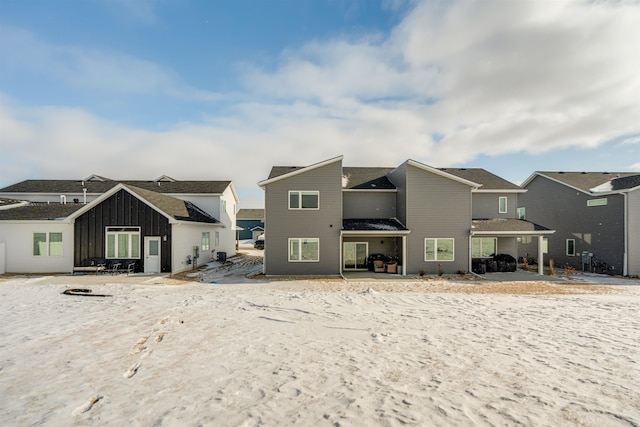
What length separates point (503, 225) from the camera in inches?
766

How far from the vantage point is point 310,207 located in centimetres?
1773

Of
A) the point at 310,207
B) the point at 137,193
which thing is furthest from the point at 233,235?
the point at 310,207

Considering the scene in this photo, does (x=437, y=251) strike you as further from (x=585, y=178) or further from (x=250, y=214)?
(x=250, y=214)

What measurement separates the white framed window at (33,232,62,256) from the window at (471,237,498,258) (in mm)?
25739

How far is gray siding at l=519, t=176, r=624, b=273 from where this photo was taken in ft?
61.9

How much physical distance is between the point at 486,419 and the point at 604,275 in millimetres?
21450

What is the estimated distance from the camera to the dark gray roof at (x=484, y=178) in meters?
21.4

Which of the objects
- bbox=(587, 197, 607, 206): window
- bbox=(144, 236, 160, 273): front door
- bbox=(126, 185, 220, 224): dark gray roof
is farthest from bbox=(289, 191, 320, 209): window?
bbox=(587, 197, 607, 206): window

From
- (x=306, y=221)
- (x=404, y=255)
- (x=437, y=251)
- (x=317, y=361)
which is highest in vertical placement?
(x=306, y=221)

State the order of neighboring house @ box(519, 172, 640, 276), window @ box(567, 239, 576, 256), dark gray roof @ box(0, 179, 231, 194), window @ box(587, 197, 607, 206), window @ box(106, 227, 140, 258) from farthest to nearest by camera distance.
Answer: dark gray roof @ box(0, 179, 231, 194) < window @ box(567, 239, 576, 256) < window @ box(587, 197, 607, 206) < neighboring house @ box(519, 172, 640, 276) < window @ box(106, 227, 140, 258)

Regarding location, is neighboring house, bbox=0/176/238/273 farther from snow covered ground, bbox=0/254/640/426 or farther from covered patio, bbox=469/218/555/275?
covered patio, bbox=469/218/555/275

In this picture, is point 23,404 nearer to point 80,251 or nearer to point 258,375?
point 258,375

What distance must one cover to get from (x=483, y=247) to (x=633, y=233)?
8326mm

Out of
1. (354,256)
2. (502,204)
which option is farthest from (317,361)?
(502,204)
